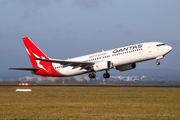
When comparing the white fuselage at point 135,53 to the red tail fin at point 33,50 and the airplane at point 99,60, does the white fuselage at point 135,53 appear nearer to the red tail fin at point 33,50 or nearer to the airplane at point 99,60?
the airplane at point 99,60

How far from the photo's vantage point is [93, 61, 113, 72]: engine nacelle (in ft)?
155

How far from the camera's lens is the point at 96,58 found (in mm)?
49656

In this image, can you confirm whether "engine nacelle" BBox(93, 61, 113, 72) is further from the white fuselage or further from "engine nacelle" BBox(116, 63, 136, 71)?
"engine nacelle" BBox(116, 63, 136, 71)

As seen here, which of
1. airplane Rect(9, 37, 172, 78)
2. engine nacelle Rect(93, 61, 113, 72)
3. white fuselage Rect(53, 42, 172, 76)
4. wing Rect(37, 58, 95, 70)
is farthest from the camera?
wing Rect(37, 58, 95, 70)

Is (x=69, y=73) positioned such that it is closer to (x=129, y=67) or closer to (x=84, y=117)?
(x=129, y=67)

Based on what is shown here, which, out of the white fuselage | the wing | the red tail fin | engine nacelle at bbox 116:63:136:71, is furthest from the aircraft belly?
engine nacelle at bbox 116:63:136:71

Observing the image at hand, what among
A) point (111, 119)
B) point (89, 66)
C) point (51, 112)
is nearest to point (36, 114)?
point (51, 112)

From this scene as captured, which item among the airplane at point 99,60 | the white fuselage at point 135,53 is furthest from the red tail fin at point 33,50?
the white fuselage at point 135,53

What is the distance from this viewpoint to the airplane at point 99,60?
4450 centimetres

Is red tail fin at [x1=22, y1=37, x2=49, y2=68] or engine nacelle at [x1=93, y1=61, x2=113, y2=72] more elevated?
red tail fin at [x1=22, y1=37, x2=49, y2=68]

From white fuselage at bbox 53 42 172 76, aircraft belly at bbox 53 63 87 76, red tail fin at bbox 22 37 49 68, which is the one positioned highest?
red tail fin at bbox 22 37 49 68

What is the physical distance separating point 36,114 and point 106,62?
30.6 metres

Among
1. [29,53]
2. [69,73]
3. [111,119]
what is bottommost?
[111,119]

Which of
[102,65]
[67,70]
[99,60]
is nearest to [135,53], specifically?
[102,65]
